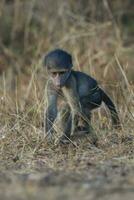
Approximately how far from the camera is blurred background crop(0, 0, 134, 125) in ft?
35.6

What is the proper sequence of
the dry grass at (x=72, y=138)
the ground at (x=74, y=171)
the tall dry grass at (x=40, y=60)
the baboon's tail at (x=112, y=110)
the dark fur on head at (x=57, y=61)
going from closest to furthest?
1. the ground at (x=74, y=171)
2. the dry grass at (x=72, y=138)
3. the dark fur on head at (x=57, y=61)
4. the tall dry grass at (x=40, y=60)
5. the baboon's tail at (x=112, y=110)

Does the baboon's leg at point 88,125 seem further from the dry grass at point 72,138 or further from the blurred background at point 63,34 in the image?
the blurred background at point 63,34

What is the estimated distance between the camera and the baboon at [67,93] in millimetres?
6176

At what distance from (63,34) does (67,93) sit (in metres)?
5.52

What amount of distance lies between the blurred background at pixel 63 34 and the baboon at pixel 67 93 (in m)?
3.12

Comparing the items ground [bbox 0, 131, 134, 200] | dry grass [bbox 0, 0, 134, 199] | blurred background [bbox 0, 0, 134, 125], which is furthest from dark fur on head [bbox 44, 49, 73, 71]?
blurred background [bbox 0, 0, 134, 125]

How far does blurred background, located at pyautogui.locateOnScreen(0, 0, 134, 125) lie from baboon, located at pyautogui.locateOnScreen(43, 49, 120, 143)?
312 cm

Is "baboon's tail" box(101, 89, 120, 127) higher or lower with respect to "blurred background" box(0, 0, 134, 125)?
lower

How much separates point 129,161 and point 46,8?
729 cm

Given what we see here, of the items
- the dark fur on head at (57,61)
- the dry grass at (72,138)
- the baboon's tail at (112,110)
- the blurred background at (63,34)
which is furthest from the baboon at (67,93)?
the blurred background at (63,34)

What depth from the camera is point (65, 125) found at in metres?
6.29

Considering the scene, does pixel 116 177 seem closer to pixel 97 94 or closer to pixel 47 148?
pixel 47 148

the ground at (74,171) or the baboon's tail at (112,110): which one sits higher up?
the baboon's tail at (112,110)

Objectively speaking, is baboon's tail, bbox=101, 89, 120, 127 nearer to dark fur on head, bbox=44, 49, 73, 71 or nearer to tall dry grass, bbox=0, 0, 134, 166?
tall dry grass, bbox=0, 0, 134, 166
